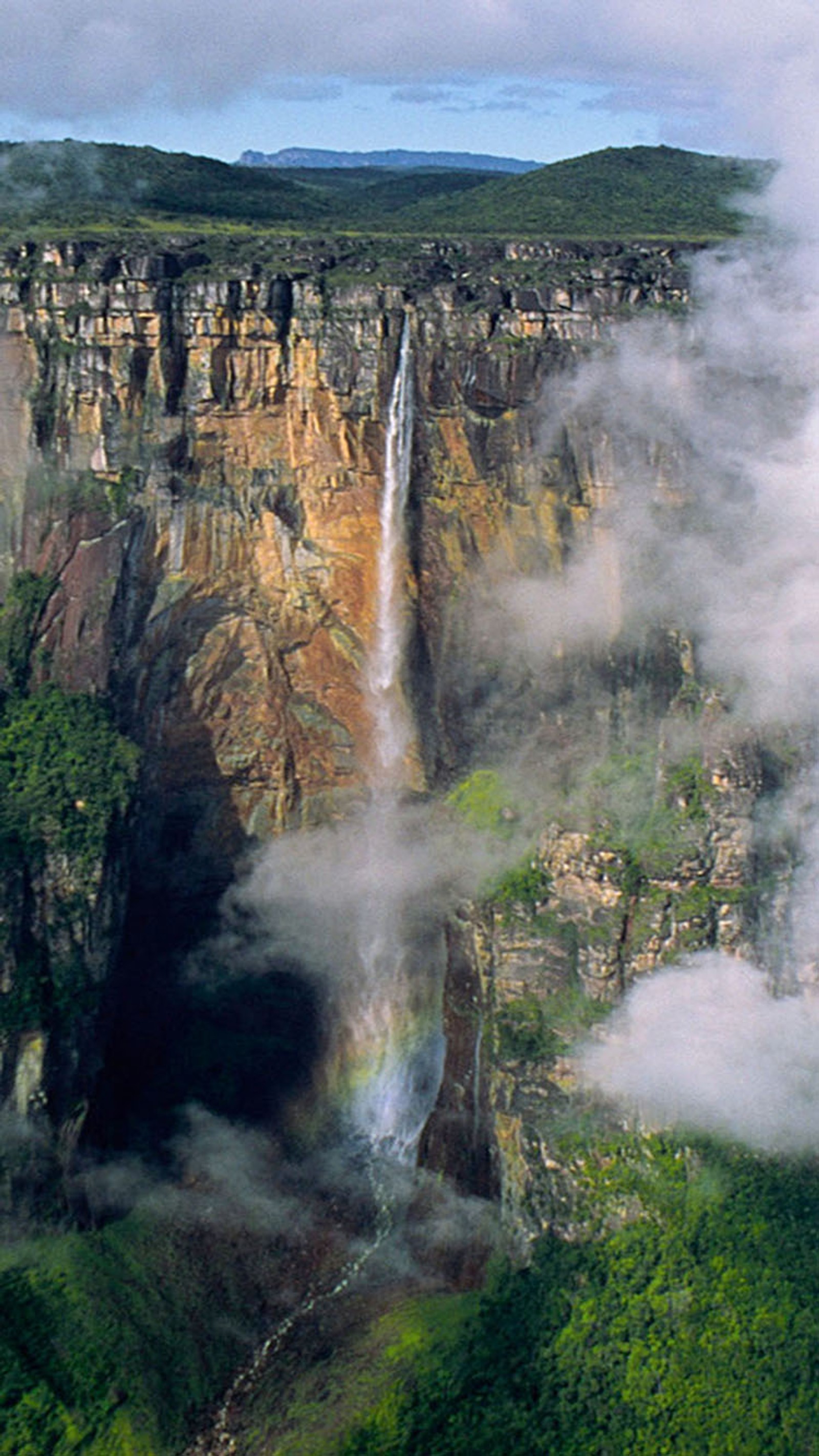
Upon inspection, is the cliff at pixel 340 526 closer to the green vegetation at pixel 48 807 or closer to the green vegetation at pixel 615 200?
the green vegetation at pixel 48 807

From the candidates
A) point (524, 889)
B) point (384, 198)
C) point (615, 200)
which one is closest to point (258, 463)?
point (524, 889)

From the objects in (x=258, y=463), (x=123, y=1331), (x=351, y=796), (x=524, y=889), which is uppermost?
(x=258, y=463)

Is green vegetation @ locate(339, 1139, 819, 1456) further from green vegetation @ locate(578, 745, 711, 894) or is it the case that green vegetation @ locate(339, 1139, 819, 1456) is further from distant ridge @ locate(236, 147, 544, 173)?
distant ridge @ locate(236, 147, 544, 173)

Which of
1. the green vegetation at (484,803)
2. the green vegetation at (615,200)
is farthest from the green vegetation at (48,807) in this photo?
the green vegetation at (615,200)

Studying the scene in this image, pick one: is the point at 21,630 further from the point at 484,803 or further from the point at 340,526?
the point at 484,803

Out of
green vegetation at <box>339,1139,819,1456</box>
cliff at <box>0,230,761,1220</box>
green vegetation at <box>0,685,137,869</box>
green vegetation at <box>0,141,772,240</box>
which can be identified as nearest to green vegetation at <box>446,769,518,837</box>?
cliff at <box>0,230,761,1220</box>

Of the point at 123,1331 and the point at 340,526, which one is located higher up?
the point at 340,526
